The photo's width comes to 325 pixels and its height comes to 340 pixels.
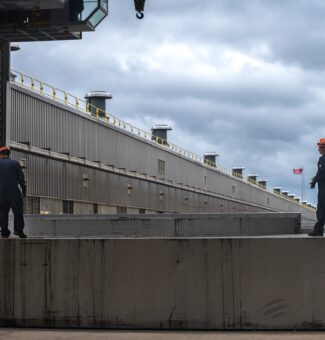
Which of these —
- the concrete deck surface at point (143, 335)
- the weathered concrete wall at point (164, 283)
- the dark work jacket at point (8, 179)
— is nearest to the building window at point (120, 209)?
the dark work jacket at point (8, 179)

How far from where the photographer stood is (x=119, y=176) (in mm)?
42812

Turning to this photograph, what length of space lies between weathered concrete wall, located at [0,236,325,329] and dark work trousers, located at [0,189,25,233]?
80cm

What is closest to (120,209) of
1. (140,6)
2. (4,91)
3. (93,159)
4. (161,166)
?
(93,159)

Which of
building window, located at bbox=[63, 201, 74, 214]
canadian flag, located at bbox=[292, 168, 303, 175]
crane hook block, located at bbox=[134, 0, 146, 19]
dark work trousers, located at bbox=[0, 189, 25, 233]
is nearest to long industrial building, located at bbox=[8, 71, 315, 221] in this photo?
building window, located at bbox=[63, 201, 74, 214]

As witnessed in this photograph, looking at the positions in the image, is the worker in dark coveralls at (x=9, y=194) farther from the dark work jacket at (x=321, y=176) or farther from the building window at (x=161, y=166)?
the building window at (x=161, y=166)

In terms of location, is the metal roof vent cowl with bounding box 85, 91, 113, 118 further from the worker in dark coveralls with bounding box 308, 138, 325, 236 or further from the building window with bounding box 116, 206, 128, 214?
the worker in dark coveralls with bounding box 308, 138, 325, 236

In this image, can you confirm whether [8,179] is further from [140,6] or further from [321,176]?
[140,6]

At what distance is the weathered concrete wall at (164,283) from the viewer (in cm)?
871

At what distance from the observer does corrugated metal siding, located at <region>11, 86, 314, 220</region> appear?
3003cm

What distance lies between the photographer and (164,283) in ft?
29.2

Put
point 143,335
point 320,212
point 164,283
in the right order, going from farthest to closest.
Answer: point 320,212
point 164,283
point 143,335

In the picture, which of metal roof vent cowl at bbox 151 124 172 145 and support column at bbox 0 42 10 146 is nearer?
support column at bbox 0 42 10 146

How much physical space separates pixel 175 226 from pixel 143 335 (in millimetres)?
5568

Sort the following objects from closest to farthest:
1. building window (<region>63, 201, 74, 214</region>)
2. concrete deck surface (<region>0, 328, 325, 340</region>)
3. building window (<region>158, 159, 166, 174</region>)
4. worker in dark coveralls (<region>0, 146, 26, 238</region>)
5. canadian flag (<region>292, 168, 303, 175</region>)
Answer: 1. concrete deck surface (<region>0, 328, 325, 340</region>)
2. worker in dark coveralls (<region>0, 146, 26, 238</region>)
3. building window (<region>63, 201, 74, 214</region>)
4. building window (<region>158, 159, 166, 174</region>)
5. canadian flag (<region>292, 168, 303, 175</region>)
